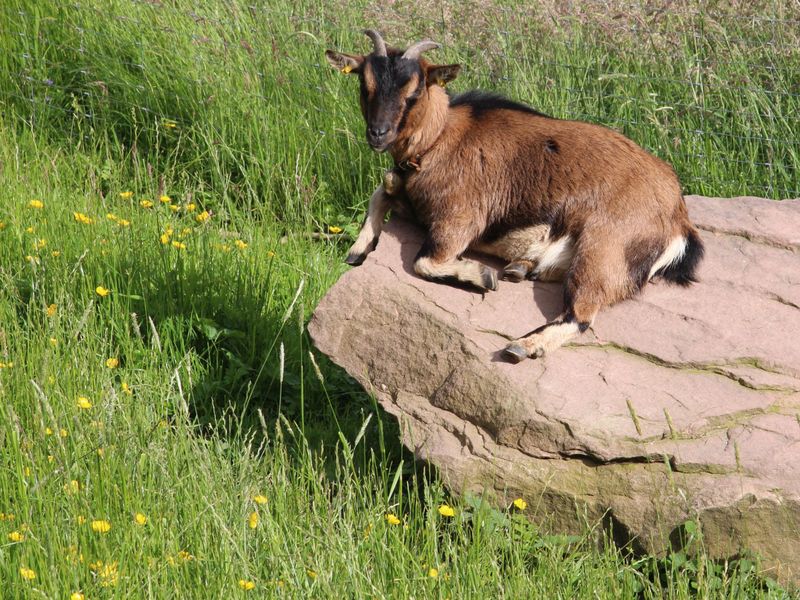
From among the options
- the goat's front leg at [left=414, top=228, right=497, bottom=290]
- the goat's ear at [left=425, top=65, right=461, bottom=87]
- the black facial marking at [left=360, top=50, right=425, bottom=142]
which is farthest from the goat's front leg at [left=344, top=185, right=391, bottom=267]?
the goat's ear at [left=425, top=65, right=461, bottom=87]

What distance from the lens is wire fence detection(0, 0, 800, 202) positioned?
7.04 m

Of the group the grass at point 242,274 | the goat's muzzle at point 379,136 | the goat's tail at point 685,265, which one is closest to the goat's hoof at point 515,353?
the grass at point 242,274

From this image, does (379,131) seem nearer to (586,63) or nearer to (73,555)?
(73,555)

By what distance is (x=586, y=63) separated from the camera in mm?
7461

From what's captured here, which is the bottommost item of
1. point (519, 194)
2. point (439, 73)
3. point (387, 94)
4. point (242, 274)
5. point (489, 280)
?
point (242, 274)

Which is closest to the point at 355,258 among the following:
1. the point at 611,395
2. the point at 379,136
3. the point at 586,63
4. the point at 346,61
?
the point at 379,136

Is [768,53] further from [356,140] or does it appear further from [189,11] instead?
[189,11]

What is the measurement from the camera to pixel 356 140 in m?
7.20

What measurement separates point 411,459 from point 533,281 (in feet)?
3.46

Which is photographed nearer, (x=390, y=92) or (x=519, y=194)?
(x=390, y=92)

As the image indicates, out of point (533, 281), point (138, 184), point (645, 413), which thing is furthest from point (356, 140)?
point (645, 413)

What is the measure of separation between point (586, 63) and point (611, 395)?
12.7 ft

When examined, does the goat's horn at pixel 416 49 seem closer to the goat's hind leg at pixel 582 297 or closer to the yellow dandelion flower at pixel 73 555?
the goat's hind leg at pixel 582 297

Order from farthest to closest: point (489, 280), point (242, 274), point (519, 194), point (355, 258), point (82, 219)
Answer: point (82, 219), point (242, 274), point (355, 258), point (519, 194), point (489, 280)
